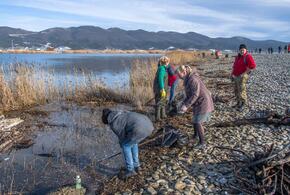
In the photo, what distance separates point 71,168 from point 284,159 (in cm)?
415

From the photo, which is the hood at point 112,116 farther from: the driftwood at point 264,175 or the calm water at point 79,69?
the calm water at point 79,69

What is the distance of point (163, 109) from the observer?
10.6m

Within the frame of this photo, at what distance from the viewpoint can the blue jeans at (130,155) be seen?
613cm

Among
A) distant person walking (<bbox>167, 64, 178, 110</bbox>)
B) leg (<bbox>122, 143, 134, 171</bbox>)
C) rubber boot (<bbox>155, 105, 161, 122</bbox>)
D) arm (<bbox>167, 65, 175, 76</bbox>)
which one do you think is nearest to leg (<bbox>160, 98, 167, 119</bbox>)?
rubber boot (<bbox>155, 105, 161, 122</bbox>)

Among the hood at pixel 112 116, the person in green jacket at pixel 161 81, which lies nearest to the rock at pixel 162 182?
the hood at pixel 112 116

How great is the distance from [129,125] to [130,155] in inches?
27.5

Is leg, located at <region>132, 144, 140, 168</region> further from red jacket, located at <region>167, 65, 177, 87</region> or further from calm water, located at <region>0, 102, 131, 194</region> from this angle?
red jacket, located at <region>167, 65, 177, 87</region>

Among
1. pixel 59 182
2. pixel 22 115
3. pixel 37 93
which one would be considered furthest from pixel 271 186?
pixel 37 93

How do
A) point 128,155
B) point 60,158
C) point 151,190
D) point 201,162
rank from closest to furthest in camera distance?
point 151,190 < point 128,155 < point 201,162 < point 60,158

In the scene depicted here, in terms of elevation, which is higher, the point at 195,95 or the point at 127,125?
the point at 195,95

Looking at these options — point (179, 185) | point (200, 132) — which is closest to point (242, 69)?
point (200, 132)

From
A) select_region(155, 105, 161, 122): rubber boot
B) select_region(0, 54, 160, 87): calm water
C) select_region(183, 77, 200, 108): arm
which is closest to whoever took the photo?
select_region(183, 77, 200, 108): arm

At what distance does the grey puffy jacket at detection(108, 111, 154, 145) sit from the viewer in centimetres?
579

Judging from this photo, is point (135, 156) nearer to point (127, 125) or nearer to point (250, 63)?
point (127, 125)
